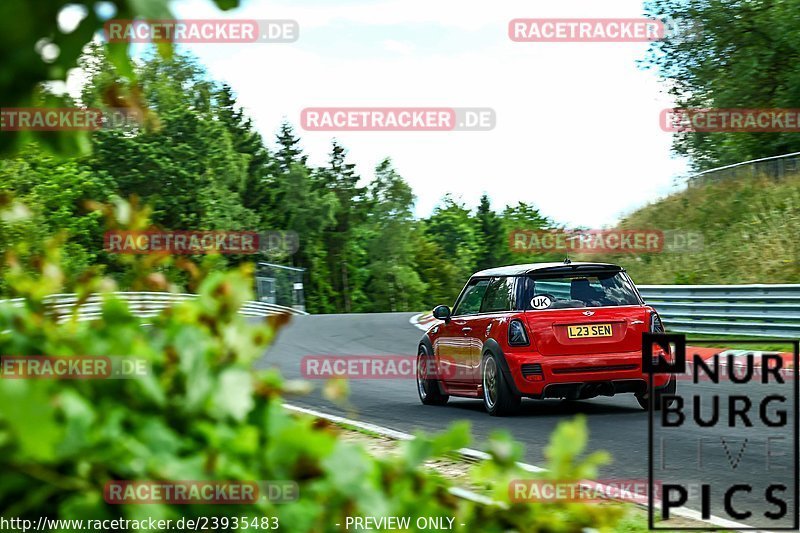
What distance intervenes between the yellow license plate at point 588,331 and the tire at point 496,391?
2.77 ft

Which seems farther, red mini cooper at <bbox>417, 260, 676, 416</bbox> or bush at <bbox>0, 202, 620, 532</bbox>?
red mini cooper at <bbox>417, 260, 676, 416</bbox>

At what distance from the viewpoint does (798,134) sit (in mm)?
35938

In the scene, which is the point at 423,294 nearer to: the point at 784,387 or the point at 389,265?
the point at 389,265

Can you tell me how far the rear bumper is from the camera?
1127 cm

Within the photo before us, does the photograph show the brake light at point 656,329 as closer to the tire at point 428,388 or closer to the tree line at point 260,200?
the tire at point 428,388

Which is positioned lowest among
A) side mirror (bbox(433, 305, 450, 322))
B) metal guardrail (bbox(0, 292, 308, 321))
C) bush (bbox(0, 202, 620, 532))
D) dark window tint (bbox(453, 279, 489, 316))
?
side mirror (bbox(433, 305, 450, 322))

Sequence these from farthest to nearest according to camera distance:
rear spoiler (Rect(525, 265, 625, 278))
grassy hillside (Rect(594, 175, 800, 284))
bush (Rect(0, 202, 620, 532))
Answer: grassy hillside (Rect(594, 175, 800, 284))
rear spoiler (Rect(525, 265, 625, 278))
bush (Rect(0, 202, 620, 532))

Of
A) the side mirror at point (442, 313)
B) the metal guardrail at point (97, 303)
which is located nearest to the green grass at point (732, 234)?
the side mirror at point (442, 313)

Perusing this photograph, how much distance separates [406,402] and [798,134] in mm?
26586

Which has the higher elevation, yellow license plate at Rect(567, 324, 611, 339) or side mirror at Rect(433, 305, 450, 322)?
side mirror at Rect(433, 305, 450, 322)

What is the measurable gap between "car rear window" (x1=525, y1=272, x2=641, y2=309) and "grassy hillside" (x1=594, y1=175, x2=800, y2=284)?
15714 millimetres

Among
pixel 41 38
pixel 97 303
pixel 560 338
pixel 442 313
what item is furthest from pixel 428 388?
pixel 41 38

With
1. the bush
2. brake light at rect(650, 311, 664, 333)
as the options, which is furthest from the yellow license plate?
the bush

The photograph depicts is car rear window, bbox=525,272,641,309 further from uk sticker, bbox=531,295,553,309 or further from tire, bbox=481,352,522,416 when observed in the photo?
tire, bbox=481,352,522,416
